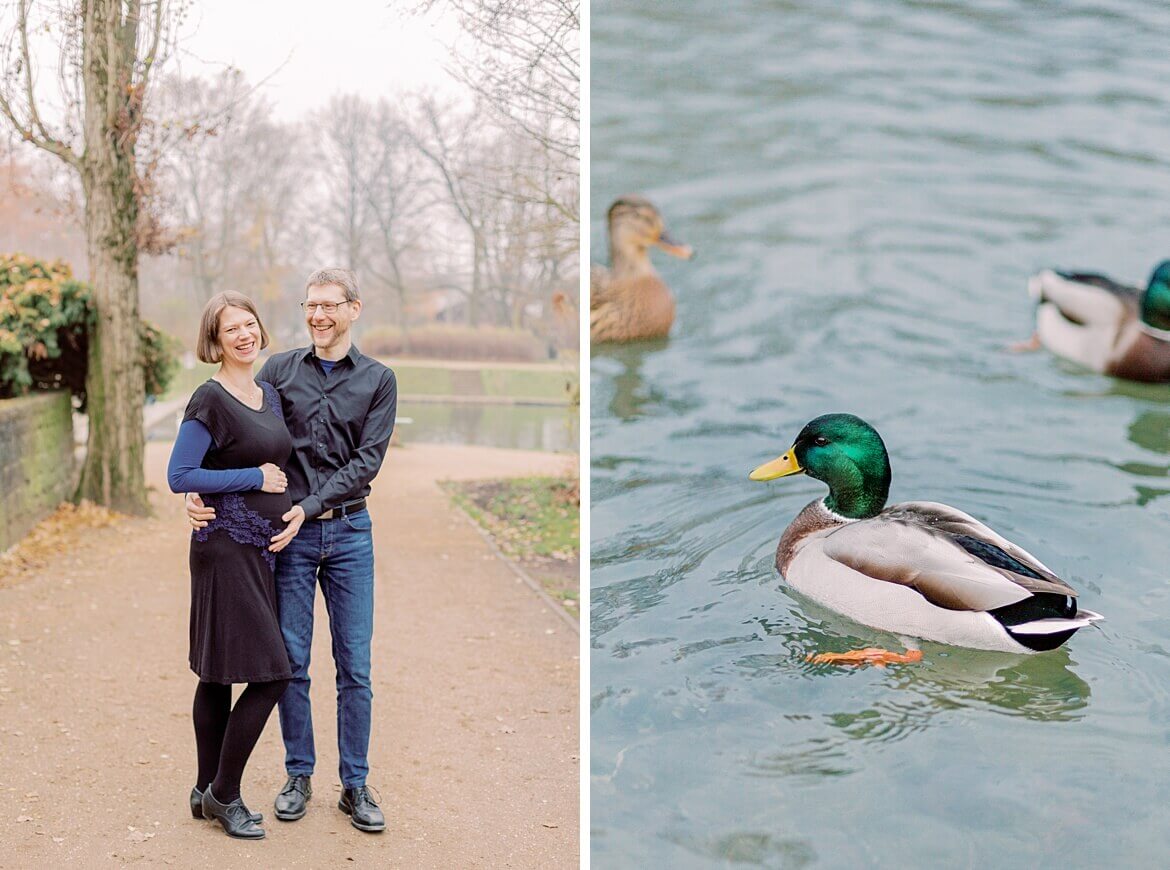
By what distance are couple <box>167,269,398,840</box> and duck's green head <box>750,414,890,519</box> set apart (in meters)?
1.32

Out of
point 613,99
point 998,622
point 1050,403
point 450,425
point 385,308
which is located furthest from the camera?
point 385,308

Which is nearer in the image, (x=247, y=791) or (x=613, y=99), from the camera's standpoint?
(x=247, y=791)

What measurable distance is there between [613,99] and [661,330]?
1.58m

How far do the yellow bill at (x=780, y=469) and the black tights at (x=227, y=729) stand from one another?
62.4 inches

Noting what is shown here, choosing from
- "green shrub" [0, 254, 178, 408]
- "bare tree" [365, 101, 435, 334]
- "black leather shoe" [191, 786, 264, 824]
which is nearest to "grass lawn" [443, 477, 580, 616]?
"green shrub" [0, 254, 178, 408]

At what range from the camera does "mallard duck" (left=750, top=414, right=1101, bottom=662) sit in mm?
3430

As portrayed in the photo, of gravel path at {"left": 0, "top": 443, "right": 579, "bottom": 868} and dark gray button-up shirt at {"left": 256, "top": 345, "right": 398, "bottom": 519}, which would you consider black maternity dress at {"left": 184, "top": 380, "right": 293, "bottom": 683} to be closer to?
dark gray button-up shirt at {"left": 256, "top": 345, "right": 398, "bottom": 519}

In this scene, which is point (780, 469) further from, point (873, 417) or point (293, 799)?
point (293, 799)

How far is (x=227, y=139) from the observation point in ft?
75.5

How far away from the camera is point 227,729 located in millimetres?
3244

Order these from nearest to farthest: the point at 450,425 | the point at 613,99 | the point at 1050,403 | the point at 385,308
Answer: the point at 1050,403 → the point at 613,99 → the point at 450,425 → the point at 385,308

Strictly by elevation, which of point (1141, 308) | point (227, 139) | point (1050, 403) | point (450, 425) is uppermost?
point (227, 139)

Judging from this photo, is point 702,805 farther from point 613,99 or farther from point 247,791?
point 613,99

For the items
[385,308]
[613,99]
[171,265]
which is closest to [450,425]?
[385,308]
